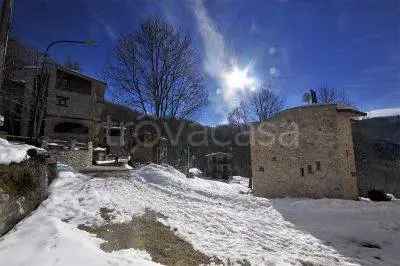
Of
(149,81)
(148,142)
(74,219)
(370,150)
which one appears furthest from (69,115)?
(370,150)

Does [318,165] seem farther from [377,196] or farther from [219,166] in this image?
[219,166]

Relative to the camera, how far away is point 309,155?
14.4 m

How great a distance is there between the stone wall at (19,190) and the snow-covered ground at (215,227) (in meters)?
0.19

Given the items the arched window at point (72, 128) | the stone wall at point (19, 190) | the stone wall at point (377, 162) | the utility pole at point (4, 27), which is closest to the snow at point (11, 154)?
the stone wall at point (19, 190)

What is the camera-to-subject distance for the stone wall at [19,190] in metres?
4.83

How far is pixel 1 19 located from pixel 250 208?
31.0 feet

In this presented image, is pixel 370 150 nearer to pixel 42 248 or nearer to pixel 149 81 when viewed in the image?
pixel 149 81

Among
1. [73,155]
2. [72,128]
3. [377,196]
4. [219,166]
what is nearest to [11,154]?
[73,155]

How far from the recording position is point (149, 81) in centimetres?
2369

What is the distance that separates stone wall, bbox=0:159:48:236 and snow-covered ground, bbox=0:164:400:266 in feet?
0.64

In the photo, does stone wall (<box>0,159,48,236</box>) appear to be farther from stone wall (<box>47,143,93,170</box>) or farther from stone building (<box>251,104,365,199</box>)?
stone wall (<box>47,143,93,170</box>)

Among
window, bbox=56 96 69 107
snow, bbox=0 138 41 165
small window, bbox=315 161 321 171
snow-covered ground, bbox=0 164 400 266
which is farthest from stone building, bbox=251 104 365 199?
window, bbox=56 96 69 107

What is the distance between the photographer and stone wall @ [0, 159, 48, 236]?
15.8 ft

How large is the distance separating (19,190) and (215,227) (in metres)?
4.38
